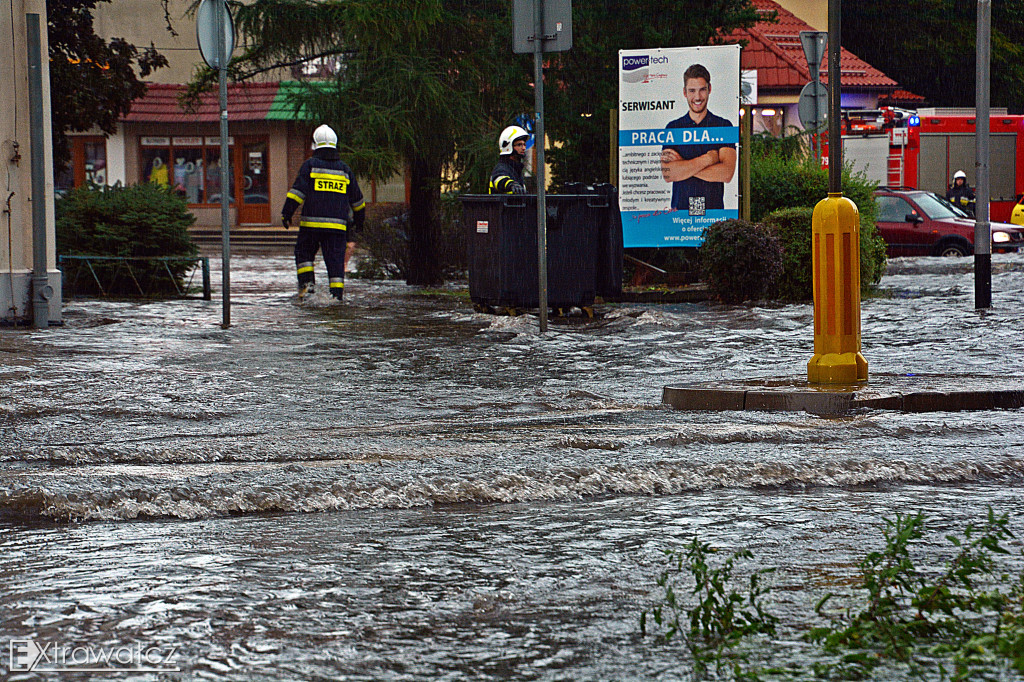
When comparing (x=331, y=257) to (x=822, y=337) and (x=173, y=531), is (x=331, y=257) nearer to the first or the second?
(x=822, y=337)

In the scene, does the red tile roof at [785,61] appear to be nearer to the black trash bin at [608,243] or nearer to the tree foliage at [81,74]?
the tree foliage at [81,74]

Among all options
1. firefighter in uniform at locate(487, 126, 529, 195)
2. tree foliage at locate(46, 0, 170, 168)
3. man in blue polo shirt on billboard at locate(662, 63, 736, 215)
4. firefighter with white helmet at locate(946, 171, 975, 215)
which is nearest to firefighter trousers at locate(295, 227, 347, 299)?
firefighter in uniform at locate(487, 126, 529, 195)

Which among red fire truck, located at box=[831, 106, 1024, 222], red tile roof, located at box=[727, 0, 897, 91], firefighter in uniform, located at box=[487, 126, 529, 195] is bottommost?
firefighter in uniform, located at box=[487, 126, 529, 195]

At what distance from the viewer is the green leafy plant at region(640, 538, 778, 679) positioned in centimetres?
377

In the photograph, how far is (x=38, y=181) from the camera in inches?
512

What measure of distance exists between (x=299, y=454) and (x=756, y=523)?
8.12ft

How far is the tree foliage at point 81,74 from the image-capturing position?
18.4 metres

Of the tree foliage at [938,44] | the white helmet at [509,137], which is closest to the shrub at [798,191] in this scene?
the white helmet at [509,137]

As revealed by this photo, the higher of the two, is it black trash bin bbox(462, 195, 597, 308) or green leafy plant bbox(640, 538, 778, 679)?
black trash bin bbox(462, 195, 597, 308)

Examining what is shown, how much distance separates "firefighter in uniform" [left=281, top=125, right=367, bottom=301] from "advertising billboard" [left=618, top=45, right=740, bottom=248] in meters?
3.51

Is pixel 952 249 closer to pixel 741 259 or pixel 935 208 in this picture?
pixel 935 208

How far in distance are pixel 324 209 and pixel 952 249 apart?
14.0 m

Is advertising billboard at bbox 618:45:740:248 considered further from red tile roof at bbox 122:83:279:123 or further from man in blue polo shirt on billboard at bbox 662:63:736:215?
red tile roof at bbox 122:83:279:123

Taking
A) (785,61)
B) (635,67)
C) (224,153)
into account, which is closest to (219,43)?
(224,153)
